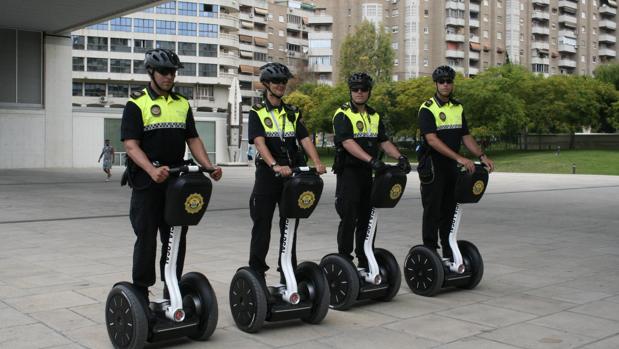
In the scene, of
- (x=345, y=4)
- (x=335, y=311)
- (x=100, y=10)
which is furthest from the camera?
(x=345, y=4)

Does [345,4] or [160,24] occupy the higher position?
[345,4]

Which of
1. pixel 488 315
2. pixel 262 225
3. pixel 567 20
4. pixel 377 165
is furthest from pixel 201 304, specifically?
pixel 567 20

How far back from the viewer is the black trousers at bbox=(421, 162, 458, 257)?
21.8 ft

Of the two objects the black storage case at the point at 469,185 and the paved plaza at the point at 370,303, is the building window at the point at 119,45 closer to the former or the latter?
the paved plaza at the point at 370,303

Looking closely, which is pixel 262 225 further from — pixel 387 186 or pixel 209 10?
pixel 209 10

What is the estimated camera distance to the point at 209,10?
81500 mm

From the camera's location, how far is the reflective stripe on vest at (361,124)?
6051mm

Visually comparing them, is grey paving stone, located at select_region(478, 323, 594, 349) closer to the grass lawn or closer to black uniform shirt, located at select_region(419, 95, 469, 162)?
black uniform shirt, located at select_region(419, 95, 469, 162)

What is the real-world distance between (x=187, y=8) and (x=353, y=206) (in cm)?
7797

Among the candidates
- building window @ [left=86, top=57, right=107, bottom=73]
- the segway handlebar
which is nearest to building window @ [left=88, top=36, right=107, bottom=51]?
building window @ [left=86, top=57, right=107, bottom=73]

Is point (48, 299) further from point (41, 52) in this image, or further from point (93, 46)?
point (93, 46)

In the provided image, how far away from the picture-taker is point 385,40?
248ft

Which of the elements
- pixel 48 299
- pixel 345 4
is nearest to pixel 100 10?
pixel 48 299

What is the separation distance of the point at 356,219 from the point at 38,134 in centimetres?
3230
